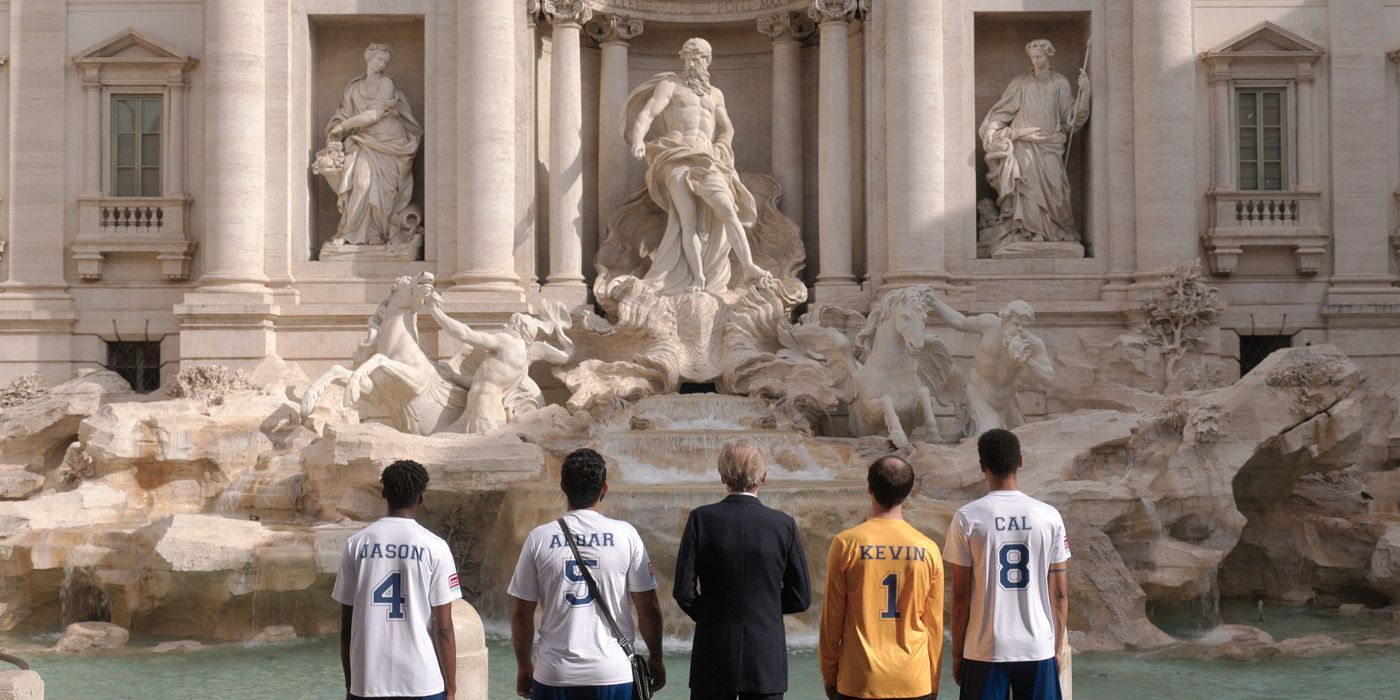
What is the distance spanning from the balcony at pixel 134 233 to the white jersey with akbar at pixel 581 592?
15.4 metres

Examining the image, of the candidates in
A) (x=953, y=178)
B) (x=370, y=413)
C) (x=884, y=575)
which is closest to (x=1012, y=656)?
(x=884, y=575)

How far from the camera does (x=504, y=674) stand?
432 inches

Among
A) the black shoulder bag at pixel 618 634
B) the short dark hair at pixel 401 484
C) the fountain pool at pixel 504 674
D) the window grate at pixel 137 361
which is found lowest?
the fountain pool at pixel 504 674

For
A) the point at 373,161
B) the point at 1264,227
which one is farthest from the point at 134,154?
the point at 1264,227

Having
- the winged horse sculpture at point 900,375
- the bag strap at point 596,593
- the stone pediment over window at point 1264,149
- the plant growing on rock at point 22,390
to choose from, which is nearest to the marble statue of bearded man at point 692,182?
the winged horse sculpture at point 900,375

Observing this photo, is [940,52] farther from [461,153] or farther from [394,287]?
[394,287]

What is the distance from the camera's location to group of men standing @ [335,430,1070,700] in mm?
5473

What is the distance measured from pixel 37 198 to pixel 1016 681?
697 inches

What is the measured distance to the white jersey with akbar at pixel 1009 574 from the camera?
5758 mm

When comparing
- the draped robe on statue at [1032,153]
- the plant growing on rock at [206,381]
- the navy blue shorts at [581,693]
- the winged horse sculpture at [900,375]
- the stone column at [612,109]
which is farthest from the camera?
the stone column at [612,109]

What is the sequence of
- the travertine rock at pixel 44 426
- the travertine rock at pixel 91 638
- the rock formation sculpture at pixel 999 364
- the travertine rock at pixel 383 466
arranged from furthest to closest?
the travertine rock at pixel 44 426
the rock formation sculpture at pixel 999 364
the travertine rock at pixel 383 466
the travertine rock at pixel 91 638

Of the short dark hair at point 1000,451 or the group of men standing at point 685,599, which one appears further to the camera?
the short dark hair at point 1000,451

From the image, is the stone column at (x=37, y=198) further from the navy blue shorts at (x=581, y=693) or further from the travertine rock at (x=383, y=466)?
the navy blue shorts at (x=581, y=693)

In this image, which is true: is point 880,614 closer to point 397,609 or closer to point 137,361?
point 397,609
